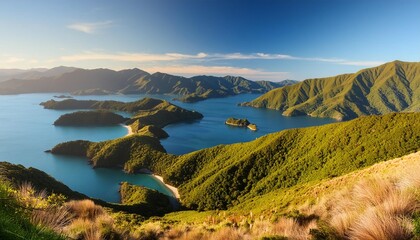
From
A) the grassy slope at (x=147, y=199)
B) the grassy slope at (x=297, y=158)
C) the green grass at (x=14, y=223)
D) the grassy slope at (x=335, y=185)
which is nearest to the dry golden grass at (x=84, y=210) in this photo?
the green grass at (x=14, y=223)

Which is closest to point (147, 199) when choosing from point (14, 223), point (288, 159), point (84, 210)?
point (288, 159)

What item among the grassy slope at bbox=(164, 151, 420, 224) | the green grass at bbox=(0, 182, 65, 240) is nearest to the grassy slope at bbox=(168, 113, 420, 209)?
the grassy slope at bbox=(164, 151, 420, 224)

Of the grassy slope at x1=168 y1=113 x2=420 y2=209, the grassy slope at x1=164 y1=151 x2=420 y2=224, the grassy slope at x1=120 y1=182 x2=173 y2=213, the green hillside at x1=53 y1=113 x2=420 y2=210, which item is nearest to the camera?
the grassy slope at x1=164 y1=151 x2=420 y2=224

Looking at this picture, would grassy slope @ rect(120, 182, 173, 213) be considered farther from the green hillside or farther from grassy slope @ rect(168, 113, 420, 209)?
the green hillside

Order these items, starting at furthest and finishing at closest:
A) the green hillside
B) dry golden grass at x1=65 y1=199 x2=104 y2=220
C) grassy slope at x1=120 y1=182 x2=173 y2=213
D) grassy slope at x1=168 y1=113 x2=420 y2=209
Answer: grassy slope at x1=120 y1=182 x2=173 y2=213, the green hillside, grassy slope at x1=168 y1=113 x2=420 y2=209, dry golden grass at x1=65 y1=199 x2=104 y2=220

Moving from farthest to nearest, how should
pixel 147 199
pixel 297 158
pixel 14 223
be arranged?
pixel 297 158, pixel 147 199, pixel 14 223

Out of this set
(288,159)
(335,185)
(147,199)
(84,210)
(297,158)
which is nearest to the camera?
(84,210)

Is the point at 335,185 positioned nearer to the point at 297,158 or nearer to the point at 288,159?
the point at 297,158

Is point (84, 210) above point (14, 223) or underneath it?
underneath
